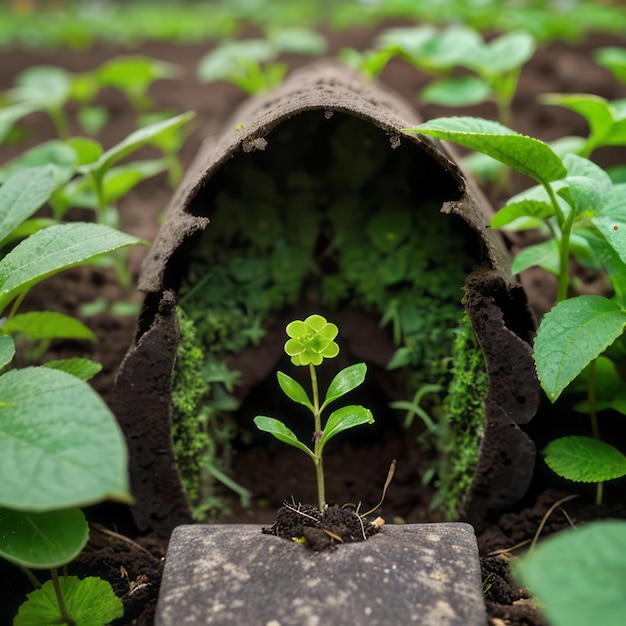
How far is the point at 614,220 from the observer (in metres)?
1.25

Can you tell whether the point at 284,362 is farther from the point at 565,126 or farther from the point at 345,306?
the point at 565,126

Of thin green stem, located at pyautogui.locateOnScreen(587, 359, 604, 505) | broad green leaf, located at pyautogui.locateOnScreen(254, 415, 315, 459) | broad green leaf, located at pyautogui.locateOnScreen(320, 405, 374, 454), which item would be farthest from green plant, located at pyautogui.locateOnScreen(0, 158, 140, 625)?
thin green stem, located at pyautogui.locateOnScreen(587, 359, 604, 505)

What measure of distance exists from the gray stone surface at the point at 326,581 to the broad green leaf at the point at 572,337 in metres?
0.32

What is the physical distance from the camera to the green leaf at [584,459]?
4.16 feet

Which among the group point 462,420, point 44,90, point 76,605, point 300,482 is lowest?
point 300,482

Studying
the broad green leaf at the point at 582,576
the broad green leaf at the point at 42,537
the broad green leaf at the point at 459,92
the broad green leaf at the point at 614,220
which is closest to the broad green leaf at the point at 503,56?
the broad green leaf at the point at 459,92

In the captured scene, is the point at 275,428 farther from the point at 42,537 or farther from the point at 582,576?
the point at 582,576

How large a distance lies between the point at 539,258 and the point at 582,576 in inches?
31.1

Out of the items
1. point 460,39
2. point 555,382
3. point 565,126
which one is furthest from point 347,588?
point 565,126

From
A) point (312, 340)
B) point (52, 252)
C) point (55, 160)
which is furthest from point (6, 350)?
point (55, 160)

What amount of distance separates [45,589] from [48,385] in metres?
0.41

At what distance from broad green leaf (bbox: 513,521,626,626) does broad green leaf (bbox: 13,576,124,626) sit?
2.41 ft

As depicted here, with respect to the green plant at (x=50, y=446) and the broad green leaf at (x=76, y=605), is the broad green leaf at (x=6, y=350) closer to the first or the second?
the green plant at (x=50, y=446)

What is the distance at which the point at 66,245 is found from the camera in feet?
4.07
